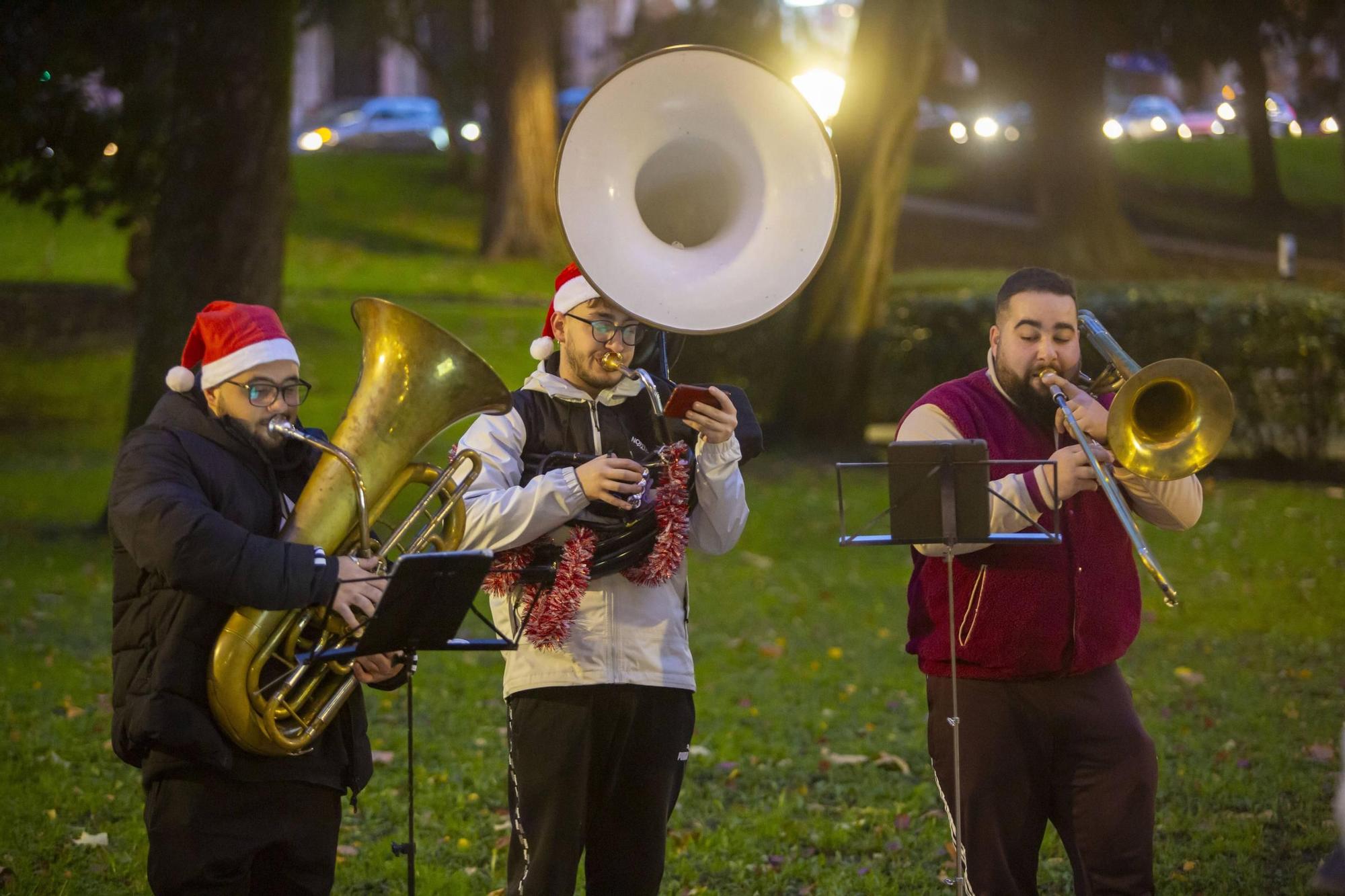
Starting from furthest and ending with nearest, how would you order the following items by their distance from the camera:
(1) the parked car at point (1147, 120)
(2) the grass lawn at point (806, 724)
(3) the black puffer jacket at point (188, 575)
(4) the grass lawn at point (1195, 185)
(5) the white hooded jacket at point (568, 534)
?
1. (1) the parked car at point (1147, 120)
2. (4) the grass lawn at point (1195, 185)
3. (2) the grass lawn at point (806, 724)
4. (5) the white hooded jacket at point (568, 534)
5. (3) the black puffer jacket at point (188, 575)

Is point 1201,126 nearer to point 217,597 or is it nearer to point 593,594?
point 593,594

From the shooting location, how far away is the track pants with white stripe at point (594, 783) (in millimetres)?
3889

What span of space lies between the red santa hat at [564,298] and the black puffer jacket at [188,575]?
2.65 ft

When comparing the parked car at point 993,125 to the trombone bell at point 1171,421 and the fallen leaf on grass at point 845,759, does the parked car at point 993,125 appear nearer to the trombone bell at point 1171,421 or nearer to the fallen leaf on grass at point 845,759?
the fallen leaf on grass at point 845,759

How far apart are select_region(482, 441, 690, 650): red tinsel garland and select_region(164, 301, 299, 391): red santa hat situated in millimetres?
779

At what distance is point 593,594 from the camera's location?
399 centimetres

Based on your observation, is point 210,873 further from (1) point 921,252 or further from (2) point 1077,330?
(1) point 921,252

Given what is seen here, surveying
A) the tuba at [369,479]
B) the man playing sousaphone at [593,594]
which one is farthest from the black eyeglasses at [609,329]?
the tuba at [369,479]

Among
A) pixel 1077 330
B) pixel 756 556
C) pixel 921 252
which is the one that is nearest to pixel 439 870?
pixel 1077 330

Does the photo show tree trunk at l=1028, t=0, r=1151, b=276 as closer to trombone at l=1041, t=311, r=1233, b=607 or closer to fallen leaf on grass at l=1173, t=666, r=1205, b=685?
fallen leaf on grass at l=1173, t=666, r=1205, b=685

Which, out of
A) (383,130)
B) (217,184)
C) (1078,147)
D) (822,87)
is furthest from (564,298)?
(383,130)

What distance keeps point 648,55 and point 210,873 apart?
2.27 metres

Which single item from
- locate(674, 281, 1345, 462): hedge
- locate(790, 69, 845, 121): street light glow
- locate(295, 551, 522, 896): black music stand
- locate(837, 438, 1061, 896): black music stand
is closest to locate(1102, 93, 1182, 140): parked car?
locate(790, 69, 845, 121): street light glow

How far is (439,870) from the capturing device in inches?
216
